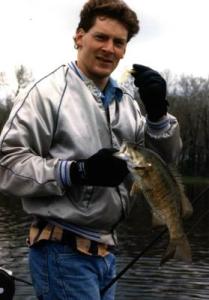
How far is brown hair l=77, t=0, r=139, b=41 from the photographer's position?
4.21 m

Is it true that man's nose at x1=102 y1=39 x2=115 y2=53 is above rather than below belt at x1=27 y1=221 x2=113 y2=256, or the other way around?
above

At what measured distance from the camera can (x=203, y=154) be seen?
86.9m

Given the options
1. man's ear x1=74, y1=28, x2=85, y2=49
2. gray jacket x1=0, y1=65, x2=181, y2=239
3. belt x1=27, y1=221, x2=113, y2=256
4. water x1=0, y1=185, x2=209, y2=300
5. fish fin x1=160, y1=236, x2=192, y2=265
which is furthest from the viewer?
water x1=0, y1=185, x2=209, y2=300

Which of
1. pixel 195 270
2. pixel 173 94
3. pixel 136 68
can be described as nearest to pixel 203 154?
pixel 173 94

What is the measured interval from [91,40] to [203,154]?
3304 inches

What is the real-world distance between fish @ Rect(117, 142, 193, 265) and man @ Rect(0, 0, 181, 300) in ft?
0.36

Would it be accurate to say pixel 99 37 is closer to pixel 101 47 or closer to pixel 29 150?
pixel 101 47

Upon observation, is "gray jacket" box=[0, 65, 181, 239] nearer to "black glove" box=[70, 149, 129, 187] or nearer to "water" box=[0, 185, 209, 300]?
"black glove" box=[70, 149, 129, 187]

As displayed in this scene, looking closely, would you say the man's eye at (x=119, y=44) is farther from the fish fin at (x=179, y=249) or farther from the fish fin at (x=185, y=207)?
the fish fin at (x=179, y=249)

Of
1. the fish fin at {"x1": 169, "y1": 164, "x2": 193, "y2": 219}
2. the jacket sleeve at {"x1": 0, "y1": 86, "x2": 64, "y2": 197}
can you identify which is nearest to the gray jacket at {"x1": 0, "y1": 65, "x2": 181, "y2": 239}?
the jacket sleeve at {"x1": 0, "y1": 86, "x2": 64, "y2": 197}

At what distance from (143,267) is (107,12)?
16.1 m

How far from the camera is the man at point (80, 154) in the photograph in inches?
151

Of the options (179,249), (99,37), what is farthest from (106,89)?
(179,249)

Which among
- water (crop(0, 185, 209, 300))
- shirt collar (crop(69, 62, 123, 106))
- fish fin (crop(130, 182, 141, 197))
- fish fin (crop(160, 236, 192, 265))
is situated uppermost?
shirt collar (crop(69, 62, 123, 106))
